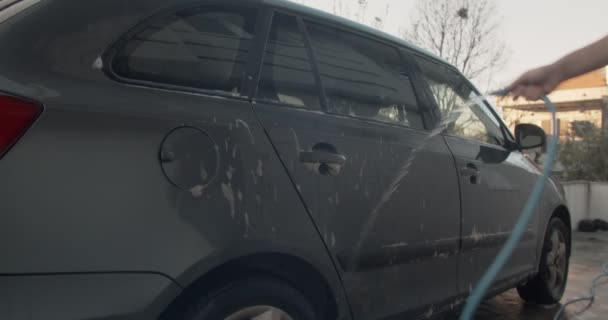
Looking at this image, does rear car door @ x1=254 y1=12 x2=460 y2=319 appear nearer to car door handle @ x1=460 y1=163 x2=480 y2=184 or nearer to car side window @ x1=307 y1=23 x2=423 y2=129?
car side window @ x1=307 y1=23 x2=423 y2=129

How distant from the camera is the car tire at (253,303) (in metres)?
1.56

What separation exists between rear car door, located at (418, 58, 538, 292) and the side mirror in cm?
8

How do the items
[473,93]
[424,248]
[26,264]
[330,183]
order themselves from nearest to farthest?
[26,264] → [330,183] → [424,248] → [473,93]

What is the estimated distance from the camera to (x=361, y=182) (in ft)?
6.91

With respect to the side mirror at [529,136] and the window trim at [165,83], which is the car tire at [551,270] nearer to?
the side mirror at [529,136]

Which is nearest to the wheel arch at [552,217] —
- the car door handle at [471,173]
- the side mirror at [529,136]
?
the side mirror at [529,136]

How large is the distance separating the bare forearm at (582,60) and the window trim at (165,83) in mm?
1081

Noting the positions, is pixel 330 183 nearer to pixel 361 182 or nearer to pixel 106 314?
pixel 361 182

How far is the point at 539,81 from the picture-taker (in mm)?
1896

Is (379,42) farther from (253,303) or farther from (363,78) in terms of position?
(253,303)

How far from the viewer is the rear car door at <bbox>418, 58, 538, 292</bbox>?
9.37 ft

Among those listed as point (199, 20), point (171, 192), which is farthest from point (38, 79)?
point (199, 20)

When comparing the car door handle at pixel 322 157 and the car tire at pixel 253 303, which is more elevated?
the car door handle at pixel 322 157

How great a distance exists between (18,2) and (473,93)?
109 inches
